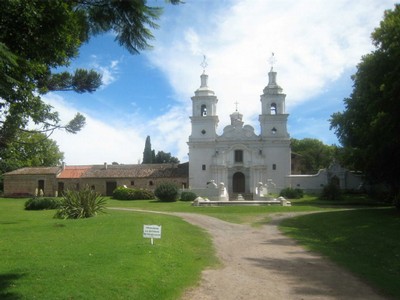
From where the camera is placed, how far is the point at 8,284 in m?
7.23

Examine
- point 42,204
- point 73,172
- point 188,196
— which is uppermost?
point 73,172

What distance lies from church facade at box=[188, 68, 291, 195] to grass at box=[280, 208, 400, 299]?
24169 millimetres

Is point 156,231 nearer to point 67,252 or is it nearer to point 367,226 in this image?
point 67,252

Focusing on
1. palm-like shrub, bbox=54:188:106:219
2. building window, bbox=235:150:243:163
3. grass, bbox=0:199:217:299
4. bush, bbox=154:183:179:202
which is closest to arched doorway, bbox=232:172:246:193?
building window, bbox=235:150:243:163

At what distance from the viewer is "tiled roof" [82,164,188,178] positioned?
48031mm

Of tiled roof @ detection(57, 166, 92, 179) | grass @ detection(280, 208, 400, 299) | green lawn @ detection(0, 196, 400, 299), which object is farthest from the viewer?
tiled roof @ detection(57, 166, 92, 179)

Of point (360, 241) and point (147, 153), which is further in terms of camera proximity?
point (147, 153)

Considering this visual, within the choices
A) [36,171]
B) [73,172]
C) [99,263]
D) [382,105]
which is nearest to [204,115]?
[73,172]

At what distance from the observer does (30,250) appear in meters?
10.4

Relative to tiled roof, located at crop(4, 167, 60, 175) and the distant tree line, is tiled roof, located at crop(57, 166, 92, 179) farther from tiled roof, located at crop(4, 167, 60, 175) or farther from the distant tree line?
the distant tree line

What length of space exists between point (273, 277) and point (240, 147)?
37.9 metres

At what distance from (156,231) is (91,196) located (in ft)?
35.4

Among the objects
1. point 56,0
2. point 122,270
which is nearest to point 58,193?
point 122,270

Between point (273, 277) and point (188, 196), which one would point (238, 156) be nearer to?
point (188, 196)
